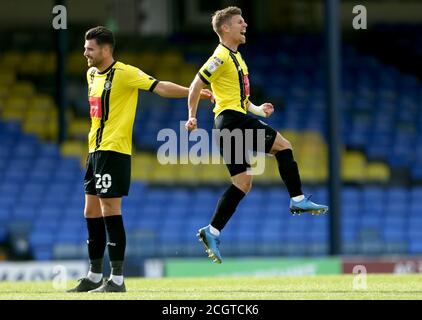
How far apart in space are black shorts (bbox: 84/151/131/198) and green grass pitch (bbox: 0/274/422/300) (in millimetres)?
837

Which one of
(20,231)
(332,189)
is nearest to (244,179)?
(332,189)

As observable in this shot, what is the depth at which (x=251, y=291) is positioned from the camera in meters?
10.4

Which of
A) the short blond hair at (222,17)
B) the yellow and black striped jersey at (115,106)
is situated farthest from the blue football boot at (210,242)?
the short blond hair at (222,17)

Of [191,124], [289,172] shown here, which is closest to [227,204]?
[289,172]

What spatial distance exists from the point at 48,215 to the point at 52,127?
2.57 meters

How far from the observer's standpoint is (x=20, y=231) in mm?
19172

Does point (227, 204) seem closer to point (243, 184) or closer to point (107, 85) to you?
point (243, 184)

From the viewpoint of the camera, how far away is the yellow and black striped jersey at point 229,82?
10516mm

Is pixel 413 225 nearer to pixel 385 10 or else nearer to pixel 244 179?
pixel 385 10

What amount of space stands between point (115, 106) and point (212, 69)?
896 millimetres

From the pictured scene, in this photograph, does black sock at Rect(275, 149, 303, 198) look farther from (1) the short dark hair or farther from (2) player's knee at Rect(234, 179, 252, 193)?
(1) the short dark hair

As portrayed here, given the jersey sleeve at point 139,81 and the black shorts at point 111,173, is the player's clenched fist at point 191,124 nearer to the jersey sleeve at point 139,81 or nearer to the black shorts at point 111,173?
the jersey sleeve at point 139,81

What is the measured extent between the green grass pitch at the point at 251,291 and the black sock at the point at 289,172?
86cm

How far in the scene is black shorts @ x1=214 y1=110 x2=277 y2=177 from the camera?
10.5 m
